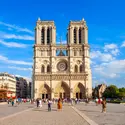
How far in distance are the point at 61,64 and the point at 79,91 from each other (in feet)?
35.1

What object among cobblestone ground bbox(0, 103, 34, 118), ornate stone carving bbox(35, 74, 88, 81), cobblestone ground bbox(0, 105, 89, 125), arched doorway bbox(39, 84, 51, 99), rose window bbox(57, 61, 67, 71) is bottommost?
cobblestone ground bbox(0, 105, 89, 125)

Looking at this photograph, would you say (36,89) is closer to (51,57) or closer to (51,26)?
(51,57)

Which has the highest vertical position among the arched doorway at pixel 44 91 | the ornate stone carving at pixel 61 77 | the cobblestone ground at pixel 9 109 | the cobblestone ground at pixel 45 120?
the ornate stone carving at pixel 61 77

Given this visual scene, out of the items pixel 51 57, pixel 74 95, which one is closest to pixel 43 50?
pixel 51 57

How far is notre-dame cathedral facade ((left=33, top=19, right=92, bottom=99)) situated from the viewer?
9294cm

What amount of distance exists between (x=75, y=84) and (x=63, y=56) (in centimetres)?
1019

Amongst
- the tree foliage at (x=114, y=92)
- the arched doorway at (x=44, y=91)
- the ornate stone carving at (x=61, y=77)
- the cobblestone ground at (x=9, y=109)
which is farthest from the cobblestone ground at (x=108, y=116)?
the tree foliage at (x=114, y=92)

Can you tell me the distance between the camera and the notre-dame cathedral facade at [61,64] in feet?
305

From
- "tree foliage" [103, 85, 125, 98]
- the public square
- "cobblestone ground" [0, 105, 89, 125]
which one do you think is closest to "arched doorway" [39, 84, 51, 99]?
"tree foliage" [103, 85, 125, 98]

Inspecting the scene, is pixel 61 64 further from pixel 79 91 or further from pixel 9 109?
pixel 9 109

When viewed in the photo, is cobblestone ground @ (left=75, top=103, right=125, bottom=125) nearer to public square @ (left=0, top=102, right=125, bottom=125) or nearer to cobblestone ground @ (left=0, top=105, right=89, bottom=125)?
public square @ (left=0, top=102, right=125, bottom=125)

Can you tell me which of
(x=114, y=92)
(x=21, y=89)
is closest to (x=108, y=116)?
(x=114, y=92)

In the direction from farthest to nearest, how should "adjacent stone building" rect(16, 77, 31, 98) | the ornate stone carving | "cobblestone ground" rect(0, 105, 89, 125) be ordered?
"adjacent stone building" rect(16, 77, 31, 98)
the ornate stone carving
"cobblestone ground" rect(0, 105, 89, 125)

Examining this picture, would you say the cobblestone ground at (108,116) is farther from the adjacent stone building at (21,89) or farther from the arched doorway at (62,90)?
the adjacent stone building at (21,89)
